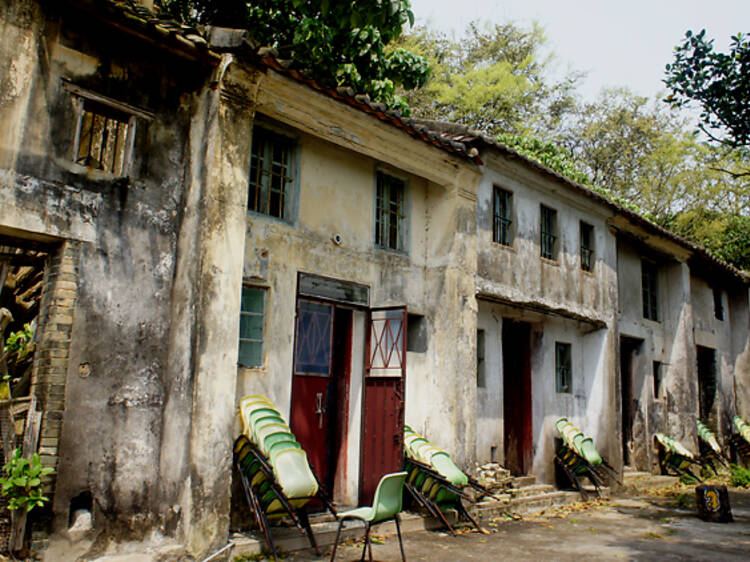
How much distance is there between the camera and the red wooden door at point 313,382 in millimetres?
9070

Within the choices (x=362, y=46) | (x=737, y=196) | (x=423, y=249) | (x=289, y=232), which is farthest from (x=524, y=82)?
(x=289, y=232)

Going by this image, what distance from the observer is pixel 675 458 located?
15953mm

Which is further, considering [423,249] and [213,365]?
[423,249]

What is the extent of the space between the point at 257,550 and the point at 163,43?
5.57 meters

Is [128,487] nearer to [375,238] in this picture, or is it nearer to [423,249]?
[375,238]

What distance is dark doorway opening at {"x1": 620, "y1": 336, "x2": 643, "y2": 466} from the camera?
16.2m

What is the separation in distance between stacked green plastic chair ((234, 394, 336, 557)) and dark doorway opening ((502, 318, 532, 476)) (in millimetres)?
6404

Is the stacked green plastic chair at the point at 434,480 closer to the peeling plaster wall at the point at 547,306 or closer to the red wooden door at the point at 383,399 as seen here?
the red wooden door at the point at 383,399

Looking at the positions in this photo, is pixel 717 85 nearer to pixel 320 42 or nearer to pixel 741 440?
pixel 320 42

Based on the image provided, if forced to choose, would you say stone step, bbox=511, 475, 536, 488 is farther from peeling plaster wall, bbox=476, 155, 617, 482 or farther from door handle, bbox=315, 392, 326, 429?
door handle, bbox=315, 392, 326, 429

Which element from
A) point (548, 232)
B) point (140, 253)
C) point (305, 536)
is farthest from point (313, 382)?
point (548, 232)

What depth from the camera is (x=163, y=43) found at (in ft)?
23.1

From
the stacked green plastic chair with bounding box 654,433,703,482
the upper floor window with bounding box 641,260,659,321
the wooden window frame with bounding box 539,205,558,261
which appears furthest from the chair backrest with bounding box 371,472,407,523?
the upper floor window with bounding box 641,260,659,321

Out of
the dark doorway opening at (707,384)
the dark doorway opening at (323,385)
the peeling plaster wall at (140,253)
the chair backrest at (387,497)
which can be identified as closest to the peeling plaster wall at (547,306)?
the dark doorway opening at (323,385)
